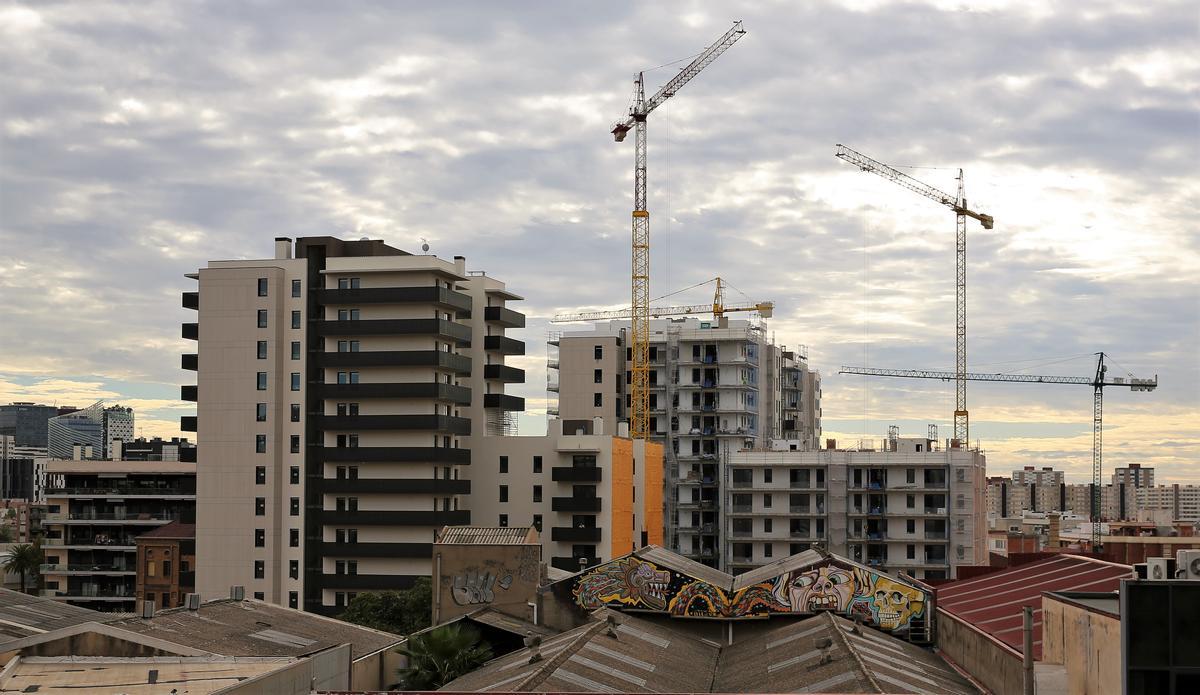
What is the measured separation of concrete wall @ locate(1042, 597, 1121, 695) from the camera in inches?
1316

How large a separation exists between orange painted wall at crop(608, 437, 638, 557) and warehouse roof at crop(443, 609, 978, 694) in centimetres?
5188

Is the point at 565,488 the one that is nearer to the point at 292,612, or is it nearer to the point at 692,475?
the point at 692,475

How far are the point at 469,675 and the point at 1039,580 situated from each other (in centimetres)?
3414

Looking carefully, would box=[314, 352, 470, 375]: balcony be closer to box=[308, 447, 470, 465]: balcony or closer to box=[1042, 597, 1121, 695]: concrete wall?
box=[308, 447, 470, 465]: balcony

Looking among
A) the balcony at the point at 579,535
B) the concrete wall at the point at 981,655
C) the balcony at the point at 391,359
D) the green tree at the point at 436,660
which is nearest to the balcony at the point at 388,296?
the balcony at the point at 391,359

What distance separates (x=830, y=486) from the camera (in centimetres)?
14100

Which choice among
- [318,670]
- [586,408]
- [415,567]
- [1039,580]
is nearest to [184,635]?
[318,670]

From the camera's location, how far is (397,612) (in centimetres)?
9462

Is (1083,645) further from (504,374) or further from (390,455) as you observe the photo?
(504,374)

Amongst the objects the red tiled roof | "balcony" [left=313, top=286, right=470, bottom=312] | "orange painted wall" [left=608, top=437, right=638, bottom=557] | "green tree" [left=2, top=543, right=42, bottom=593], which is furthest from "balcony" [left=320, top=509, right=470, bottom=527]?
the red tiled roof

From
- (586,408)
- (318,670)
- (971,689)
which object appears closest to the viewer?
(318,670)

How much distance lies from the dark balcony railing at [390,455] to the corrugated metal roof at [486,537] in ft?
127

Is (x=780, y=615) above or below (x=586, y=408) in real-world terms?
below

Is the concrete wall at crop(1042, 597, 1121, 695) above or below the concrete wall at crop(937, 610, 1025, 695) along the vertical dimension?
above
